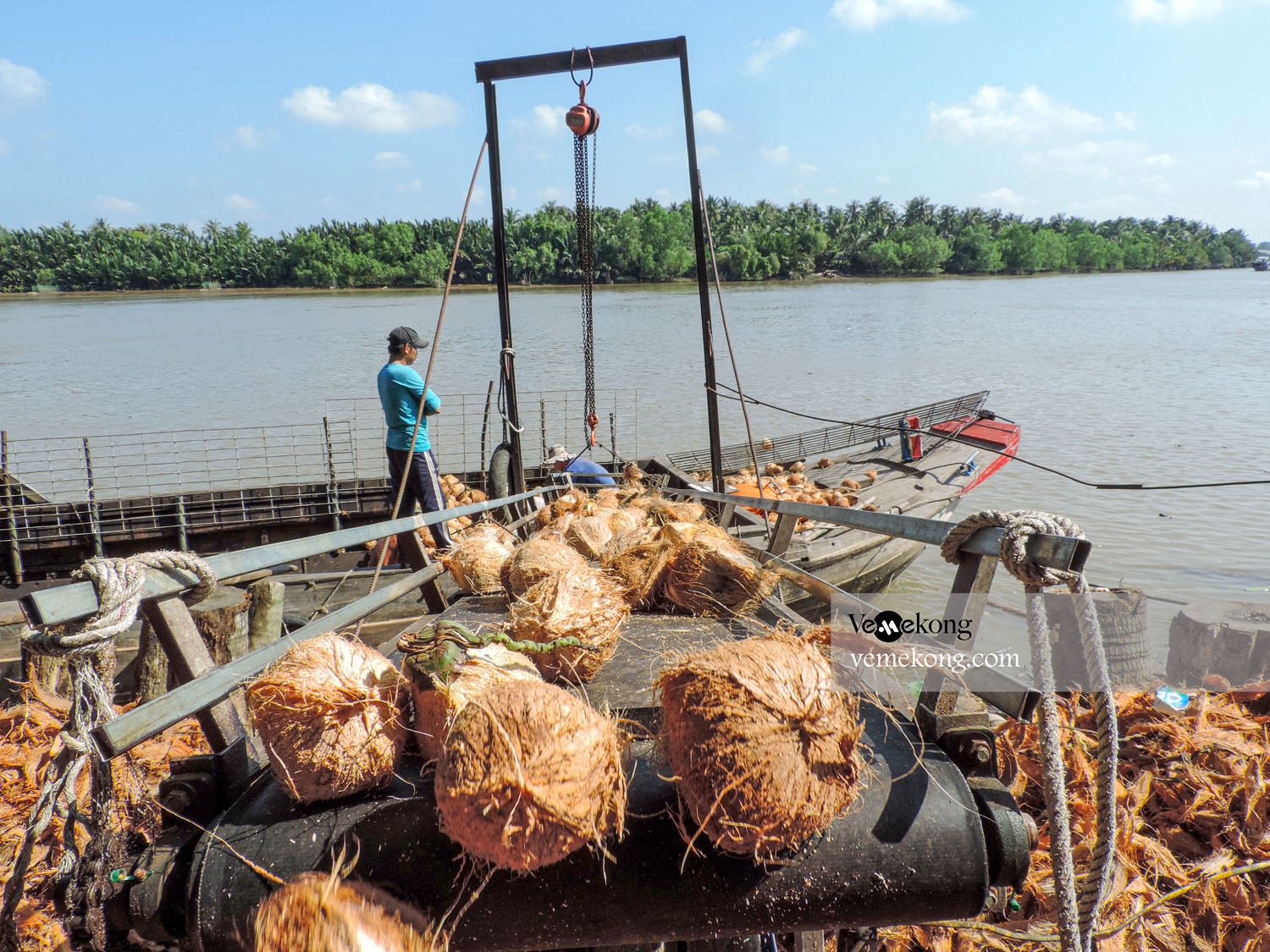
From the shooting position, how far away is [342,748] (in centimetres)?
166

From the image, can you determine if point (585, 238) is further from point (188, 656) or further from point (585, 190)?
point (188, 656)

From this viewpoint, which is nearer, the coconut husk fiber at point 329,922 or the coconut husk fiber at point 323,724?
the coconut husk fiber at point 329,922

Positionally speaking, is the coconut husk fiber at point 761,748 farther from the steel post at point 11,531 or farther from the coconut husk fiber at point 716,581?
the steel post at point 11,531

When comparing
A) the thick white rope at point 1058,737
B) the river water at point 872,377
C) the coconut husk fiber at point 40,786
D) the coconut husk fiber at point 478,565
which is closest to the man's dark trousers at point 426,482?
the coconut husk fiber at point 40,786

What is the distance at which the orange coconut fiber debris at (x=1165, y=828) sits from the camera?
3.10 meters

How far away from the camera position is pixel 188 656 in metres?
1.89

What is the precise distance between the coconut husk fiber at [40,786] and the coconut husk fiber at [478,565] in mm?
1411

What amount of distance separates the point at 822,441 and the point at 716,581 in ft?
36.5

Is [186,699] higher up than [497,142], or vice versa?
[497,142]

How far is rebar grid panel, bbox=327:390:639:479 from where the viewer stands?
14.4 meters

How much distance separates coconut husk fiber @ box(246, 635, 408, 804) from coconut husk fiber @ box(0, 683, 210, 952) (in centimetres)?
41

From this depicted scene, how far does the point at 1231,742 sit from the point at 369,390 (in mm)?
22233

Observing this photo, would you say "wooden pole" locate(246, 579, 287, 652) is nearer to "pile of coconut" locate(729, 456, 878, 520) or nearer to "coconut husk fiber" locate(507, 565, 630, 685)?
"coconut husk fiber" locate(507, 565, 630, 685)

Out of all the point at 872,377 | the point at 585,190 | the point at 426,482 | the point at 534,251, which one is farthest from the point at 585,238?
the point at 534,251
